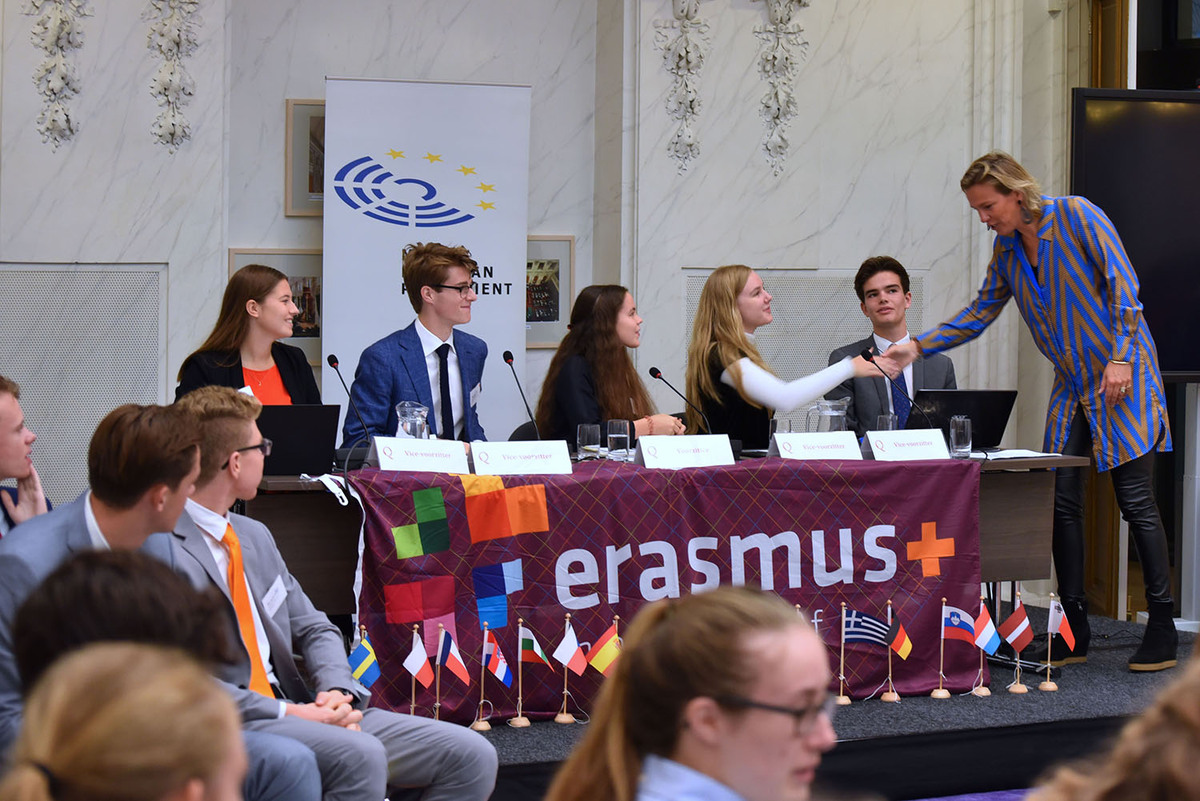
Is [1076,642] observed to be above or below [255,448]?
below

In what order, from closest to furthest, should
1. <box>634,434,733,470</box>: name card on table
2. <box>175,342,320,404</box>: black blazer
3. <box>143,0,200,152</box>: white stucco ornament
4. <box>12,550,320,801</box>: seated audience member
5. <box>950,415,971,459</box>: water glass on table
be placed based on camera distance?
<box>12,550,320,801</box>: seated audience member, <box>634,434,733,470</box>: name card on table, <box>950,415,971,459</box>: water glass on table, <box>175,342,320,404</box>: black blazer, <box>143,0,200,152</box>: white stucco ornament

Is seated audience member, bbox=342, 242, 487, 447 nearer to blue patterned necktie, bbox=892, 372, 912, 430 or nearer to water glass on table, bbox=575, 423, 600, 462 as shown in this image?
water glass on table, bbox=575, 423, 600, 462

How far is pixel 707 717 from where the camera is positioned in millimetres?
1180

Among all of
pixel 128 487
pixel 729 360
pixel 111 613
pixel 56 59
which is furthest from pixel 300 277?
pixel 111 613

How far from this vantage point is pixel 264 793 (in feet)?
6.55

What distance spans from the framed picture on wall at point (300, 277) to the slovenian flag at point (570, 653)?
3021 mm

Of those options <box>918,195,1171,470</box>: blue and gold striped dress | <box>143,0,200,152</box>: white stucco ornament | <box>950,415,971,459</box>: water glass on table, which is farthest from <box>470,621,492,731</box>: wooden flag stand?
<box>143,0,200,152</box>: white stucco ornament

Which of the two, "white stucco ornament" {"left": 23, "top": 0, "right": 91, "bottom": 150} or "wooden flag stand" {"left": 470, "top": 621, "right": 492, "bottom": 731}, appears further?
"white stucco ornament" {"left": 23, "top": 0, "right": 91, "bottom": 150}

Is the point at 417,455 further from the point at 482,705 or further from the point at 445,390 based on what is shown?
the point at 445,390

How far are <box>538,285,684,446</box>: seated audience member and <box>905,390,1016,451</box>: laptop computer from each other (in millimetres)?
873


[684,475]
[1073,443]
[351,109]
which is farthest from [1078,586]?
[351,109]

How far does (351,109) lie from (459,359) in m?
1.95

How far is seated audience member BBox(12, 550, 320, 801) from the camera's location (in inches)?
52.4

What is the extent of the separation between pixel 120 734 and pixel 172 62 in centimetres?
504
